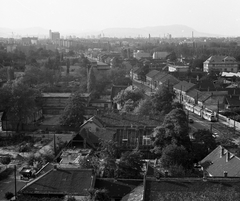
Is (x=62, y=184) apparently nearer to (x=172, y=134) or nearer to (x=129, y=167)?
(x=129, y=167)

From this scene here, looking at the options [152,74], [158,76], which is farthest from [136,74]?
[158,76]

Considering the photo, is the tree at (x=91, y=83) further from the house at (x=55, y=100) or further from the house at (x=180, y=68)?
the house at (x=180, y=68)

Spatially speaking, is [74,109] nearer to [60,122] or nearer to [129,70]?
[60,122]

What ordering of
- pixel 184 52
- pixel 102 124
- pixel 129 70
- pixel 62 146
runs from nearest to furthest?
pixel 62 146 < pixel 102 124 < pixel 129 70 < pixel 184 52

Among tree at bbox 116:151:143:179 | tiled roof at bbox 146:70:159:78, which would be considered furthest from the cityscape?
tiled roof at bbox 146:70:159:78

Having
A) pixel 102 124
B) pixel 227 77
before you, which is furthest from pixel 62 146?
pixel 227 77

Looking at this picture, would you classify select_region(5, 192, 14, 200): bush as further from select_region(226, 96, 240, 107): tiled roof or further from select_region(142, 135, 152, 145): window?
select_region(226, 96, 240, 107): tiled roof

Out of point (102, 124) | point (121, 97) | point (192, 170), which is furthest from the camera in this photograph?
point (121, 97)
